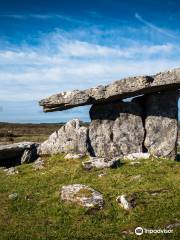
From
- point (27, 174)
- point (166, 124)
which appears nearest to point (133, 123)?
point (166, 124)

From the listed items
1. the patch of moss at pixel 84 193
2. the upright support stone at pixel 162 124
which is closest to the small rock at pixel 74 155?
the upright support stone at pixel 162 124

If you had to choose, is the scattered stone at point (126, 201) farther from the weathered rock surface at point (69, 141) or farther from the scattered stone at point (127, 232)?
the weathered rock surface at point (69, 141)

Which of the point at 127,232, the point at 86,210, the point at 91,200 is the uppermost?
the point at 91,200

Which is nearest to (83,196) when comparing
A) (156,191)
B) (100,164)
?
(156,191)

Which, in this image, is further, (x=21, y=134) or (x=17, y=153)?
(x=21, y=134)

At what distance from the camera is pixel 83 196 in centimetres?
2419

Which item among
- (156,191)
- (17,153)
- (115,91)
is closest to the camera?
(156,191)

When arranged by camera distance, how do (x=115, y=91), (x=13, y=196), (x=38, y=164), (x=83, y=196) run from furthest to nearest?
1. (x=115, y=91)
2. (x=38, y=164)
3. (x=13, y=196)
4. (x=83, y=196)

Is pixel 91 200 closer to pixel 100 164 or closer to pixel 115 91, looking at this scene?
pixel 100 164

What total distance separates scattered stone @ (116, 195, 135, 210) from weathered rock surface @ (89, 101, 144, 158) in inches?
561

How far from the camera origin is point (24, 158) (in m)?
37.4

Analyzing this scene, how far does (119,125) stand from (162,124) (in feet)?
12.8

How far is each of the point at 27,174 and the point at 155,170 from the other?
32.0ft
